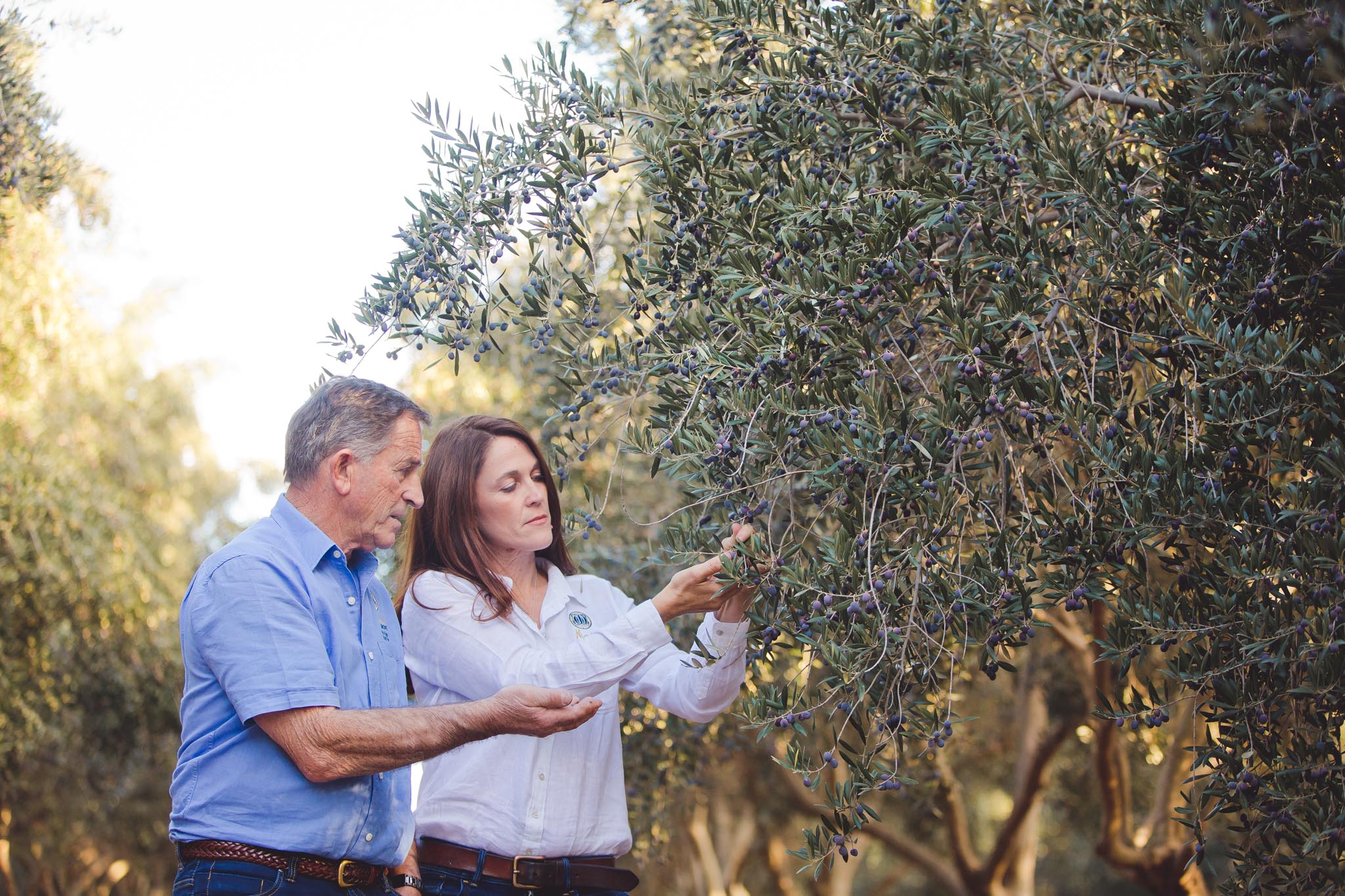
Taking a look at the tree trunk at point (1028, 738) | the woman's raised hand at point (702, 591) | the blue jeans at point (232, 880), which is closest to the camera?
the blue jeans at point (232, 880)

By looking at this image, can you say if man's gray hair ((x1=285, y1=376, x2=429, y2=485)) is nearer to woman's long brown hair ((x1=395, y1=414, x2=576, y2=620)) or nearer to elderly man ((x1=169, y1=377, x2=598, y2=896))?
elderly man ((x1=169, y1=377, x2=598, y2=896))

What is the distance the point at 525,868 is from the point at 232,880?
0.76 metres

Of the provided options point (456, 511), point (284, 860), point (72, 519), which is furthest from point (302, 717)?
point (72, 519)

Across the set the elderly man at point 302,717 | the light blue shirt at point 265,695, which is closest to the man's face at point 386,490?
the elderly man at point 302,717

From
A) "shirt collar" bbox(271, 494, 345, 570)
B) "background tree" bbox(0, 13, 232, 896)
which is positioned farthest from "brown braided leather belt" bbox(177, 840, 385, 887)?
"background tree" bbox(0, 13, 232, 896)

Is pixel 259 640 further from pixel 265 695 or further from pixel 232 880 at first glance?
pixel 232 880

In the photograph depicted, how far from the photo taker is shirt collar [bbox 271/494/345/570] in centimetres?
279

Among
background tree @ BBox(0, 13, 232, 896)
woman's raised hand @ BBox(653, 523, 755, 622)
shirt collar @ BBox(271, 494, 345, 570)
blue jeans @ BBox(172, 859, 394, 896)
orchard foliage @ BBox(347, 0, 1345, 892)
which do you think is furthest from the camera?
background tree @ BBox(0, 13, 232, 896)

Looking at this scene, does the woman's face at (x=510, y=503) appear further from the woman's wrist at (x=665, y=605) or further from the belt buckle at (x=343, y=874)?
the belt buckle at (x=343, y=874)

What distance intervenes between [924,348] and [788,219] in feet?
2.05

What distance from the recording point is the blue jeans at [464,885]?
2.96 metres

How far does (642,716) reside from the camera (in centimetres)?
679

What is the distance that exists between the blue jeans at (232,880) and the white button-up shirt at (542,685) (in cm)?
56

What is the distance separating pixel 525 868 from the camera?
→ 2955mm
